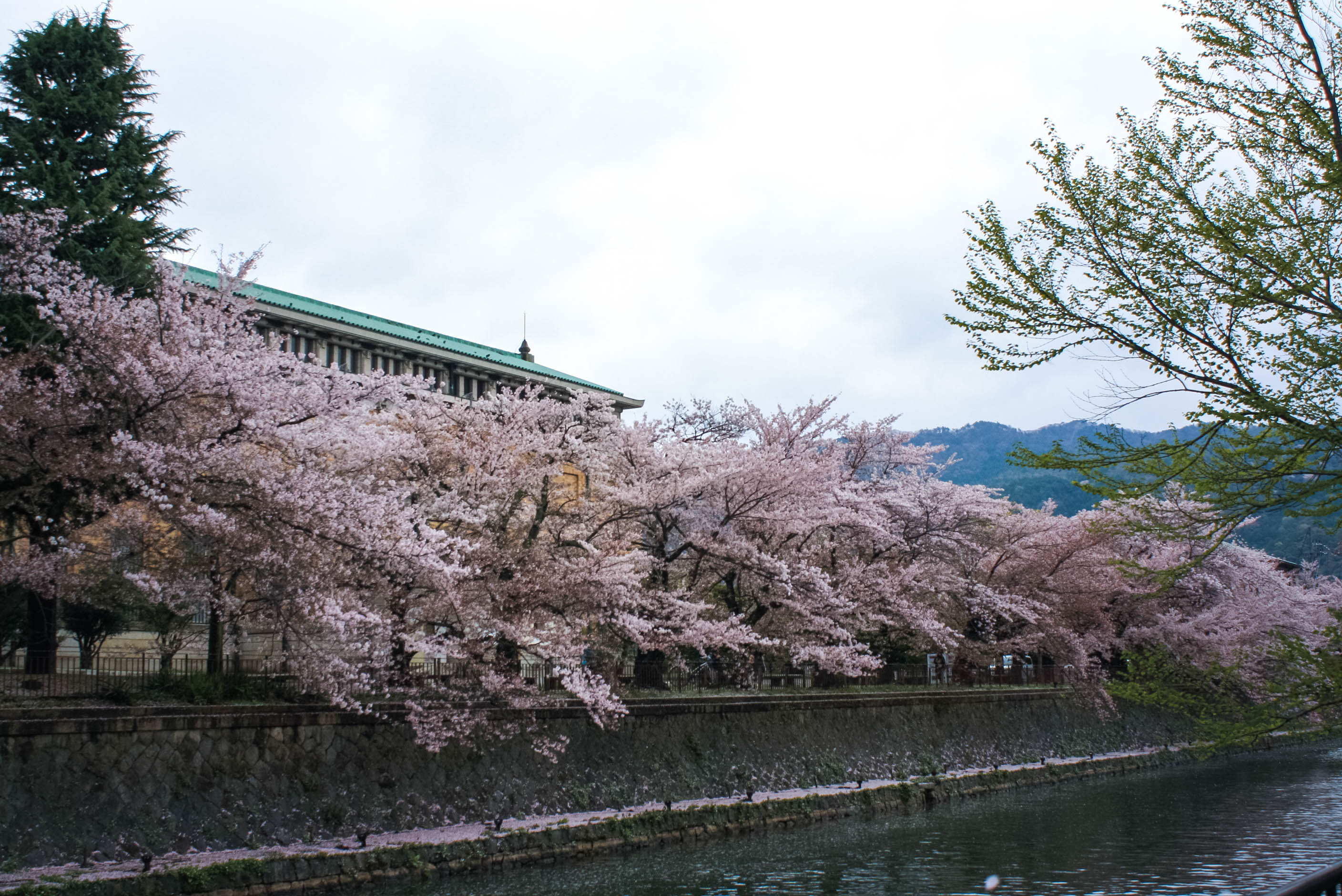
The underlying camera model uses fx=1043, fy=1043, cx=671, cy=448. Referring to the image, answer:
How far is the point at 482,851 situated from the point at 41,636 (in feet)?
36.3

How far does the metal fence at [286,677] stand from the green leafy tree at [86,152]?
7994mm

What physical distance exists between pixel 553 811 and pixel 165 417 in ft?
35.4

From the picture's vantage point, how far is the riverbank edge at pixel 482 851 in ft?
45.3

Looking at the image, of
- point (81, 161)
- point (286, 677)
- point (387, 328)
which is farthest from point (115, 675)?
point (387, 328)

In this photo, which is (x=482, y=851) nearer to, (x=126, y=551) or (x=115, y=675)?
(x=115, y=675)

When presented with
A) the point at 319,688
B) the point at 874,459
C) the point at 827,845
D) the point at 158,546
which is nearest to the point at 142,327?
the point at 158,546

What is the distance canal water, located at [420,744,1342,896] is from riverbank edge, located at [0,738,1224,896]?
0.48 metres

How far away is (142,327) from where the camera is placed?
59.1 feet

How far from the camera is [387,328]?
50.4 m

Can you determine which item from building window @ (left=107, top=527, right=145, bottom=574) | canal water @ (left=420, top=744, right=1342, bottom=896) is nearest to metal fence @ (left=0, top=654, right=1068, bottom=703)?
building window @ (left=107, top=527, right=145, bottom=574)

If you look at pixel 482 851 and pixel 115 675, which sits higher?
pixel 115 675

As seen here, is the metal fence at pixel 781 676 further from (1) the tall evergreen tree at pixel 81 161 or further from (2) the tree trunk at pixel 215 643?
(1) the tall evergreen tree at pixel 81 161

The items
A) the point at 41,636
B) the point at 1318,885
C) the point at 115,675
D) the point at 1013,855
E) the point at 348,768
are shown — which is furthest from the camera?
the point at 41,636

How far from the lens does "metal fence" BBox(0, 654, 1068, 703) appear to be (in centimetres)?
1689
